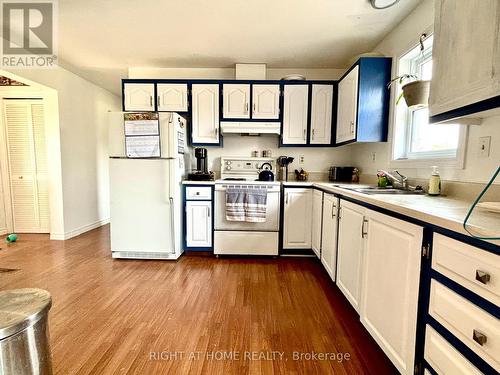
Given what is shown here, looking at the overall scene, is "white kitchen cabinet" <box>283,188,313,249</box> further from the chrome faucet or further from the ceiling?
the ceiling

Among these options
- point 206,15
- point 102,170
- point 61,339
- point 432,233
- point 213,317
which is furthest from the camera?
point 102,170

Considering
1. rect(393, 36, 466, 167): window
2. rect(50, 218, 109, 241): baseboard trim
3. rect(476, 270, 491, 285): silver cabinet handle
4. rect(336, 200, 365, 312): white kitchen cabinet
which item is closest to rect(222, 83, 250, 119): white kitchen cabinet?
rect(393, 36, 466, 167): window

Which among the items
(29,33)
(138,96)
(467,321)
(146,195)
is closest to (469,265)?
(467,321)

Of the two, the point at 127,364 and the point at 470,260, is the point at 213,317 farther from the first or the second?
the point at 470,260

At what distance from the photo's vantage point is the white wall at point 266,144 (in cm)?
329

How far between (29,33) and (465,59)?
3.79 metres

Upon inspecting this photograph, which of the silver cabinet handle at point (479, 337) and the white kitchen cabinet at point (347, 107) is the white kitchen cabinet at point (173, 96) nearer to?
the white kitchen cabinet at point (347, 107)

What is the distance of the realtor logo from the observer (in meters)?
2.05

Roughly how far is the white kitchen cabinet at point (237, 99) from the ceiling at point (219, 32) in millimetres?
375

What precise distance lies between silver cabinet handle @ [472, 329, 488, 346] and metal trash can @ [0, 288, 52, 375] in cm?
154

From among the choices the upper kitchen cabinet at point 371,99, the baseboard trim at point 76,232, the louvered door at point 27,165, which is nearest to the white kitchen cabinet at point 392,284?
the upper kitchen cabinet at point 371,99

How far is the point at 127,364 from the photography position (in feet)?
4.21

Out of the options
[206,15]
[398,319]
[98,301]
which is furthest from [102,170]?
[398,319]

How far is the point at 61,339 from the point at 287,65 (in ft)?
11.9
